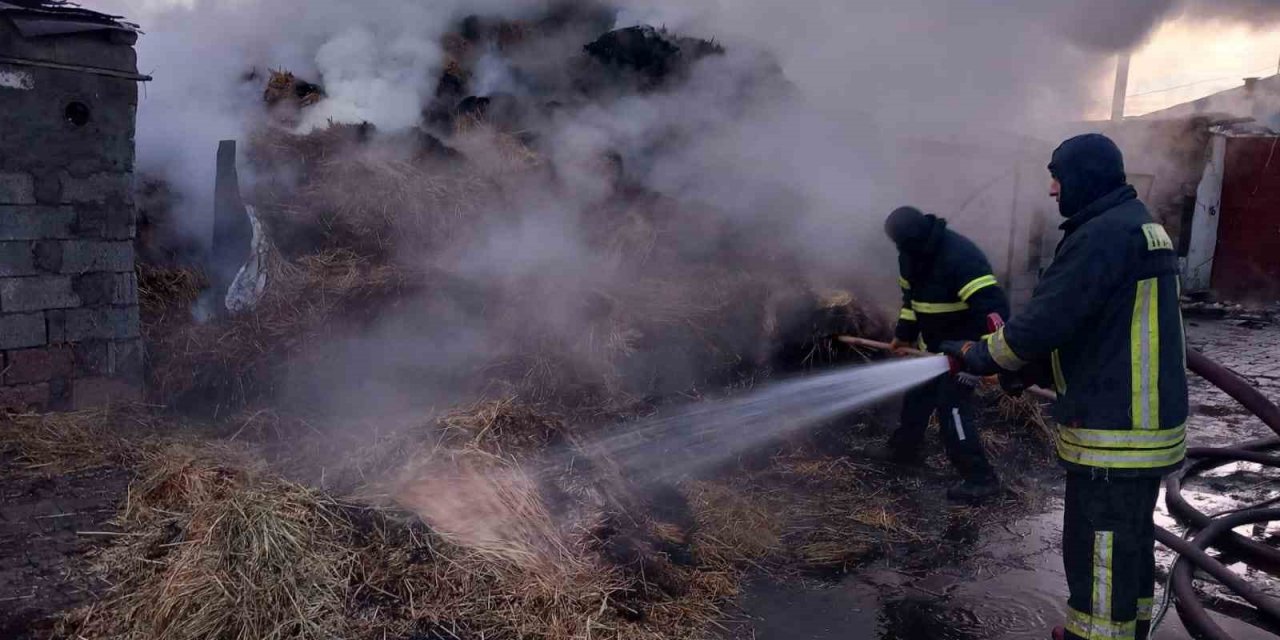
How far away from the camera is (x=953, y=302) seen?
18.5ft

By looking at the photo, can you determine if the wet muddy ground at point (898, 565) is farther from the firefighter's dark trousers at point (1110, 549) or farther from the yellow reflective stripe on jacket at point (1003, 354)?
the yellow reflective stripe on jacket at point (1003, 354)

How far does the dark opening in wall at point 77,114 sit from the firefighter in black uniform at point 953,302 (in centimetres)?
538

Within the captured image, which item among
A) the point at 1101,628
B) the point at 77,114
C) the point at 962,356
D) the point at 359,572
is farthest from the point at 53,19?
the point at 1101,628

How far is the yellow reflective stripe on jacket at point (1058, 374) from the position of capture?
3.34m

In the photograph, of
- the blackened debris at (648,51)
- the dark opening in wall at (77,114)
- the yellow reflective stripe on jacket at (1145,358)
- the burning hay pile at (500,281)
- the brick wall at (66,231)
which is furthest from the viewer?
the blackened debris at (648,51)

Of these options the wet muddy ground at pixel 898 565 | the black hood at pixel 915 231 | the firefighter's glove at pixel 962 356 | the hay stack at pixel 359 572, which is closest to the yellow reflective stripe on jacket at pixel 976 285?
the black hood at pixel 915 231

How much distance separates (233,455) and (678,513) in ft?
8.33

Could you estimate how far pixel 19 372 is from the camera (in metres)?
5.64

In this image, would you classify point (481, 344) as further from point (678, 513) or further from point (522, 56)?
point (522, 56)

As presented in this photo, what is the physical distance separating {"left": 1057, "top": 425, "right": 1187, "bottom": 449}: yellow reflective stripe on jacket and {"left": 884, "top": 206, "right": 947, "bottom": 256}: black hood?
8.48ft

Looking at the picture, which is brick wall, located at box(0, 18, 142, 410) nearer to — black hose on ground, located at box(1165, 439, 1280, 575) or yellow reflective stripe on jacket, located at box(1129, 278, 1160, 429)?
yellow reflective stripe on jacket, located at box(1129, 278, 1160, 429)

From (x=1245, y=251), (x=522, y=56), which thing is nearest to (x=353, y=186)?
(x=522, y=56)

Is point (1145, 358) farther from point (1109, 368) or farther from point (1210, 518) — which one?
point (1210, 518)

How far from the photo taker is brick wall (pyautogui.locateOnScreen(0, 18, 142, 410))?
5559 millimetres
